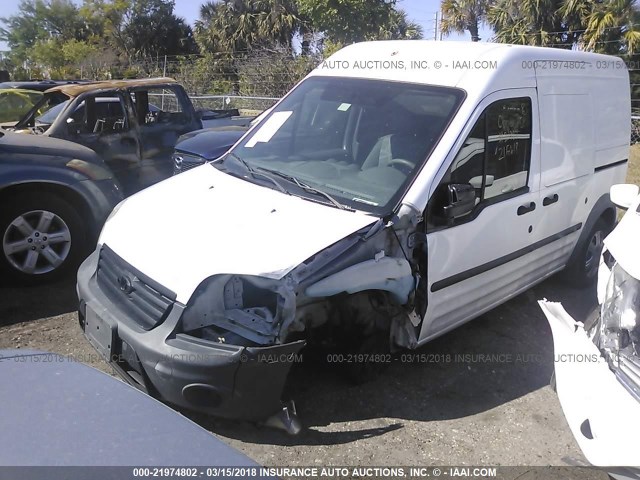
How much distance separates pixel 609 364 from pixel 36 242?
447cm

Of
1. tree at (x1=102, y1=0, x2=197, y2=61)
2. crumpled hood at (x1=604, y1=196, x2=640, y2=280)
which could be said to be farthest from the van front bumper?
tree at (x1=102, y1=0, x2=197, y2=61)

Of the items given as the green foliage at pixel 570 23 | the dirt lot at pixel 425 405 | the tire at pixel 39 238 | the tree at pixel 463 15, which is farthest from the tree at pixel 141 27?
the dirt lot at pixel 425 405

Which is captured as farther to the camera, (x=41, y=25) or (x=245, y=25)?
(x=41, y=25)

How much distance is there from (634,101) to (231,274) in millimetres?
15590

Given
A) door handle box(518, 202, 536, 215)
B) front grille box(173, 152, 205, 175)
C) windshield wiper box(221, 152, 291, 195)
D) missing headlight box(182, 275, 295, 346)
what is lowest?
missing headlight box(182, 275, 295, 346)

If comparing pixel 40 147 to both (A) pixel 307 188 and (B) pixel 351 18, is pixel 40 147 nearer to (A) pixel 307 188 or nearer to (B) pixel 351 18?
(A) pixel 307 188

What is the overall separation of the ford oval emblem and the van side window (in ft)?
5.74

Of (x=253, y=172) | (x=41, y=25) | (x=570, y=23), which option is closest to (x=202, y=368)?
(x=253, y=172)

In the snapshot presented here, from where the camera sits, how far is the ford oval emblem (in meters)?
3.25

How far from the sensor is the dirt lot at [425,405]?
3.19m

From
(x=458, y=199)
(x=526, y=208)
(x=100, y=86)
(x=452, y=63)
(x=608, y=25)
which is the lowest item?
(x=526, y=208)

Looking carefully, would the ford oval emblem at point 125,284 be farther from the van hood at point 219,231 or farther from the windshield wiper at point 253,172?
the windshield wiper at point 253,172

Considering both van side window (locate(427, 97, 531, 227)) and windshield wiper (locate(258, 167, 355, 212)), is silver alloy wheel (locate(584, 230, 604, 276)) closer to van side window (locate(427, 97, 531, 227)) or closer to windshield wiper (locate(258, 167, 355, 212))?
van side window (locate(427, 97, 531, 227))

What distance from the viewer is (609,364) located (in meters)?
2.78
